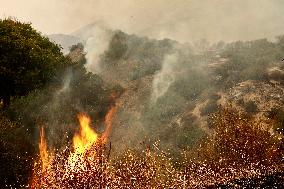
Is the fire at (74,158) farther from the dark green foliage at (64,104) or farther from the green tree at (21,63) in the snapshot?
the green tree at (21,63)

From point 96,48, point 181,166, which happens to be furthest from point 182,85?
point 181,166

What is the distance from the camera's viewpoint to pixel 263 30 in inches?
3398

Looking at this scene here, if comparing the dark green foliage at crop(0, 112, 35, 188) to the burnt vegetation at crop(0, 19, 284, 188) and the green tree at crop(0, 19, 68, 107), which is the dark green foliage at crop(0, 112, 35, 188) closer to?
the burnt vegetation at crop(0, 19, 284, 188)

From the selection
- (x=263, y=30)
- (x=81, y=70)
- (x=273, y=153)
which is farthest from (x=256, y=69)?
(x=263, y=30)

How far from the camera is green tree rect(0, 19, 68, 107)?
29.6 m

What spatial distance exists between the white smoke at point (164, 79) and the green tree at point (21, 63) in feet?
32.4

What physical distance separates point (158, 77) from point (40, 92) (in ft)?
57.4

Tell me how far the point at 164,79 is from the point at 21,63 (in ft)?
54.8

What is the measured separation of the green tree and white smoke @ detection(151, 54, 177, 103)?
9874mm

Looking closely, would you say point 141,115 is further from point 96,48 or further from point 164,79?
point 96,48

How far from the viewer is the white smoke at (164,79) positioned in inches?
1543

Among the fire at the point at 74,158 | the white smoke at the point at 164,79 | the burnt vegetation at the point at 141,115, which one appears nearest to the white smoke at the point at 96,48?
the burnt vegetation at the point at 141,115

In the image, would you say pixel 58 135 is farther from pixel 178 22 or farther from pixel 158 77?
pixel 178 22

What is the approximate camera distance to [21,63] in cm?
3066
